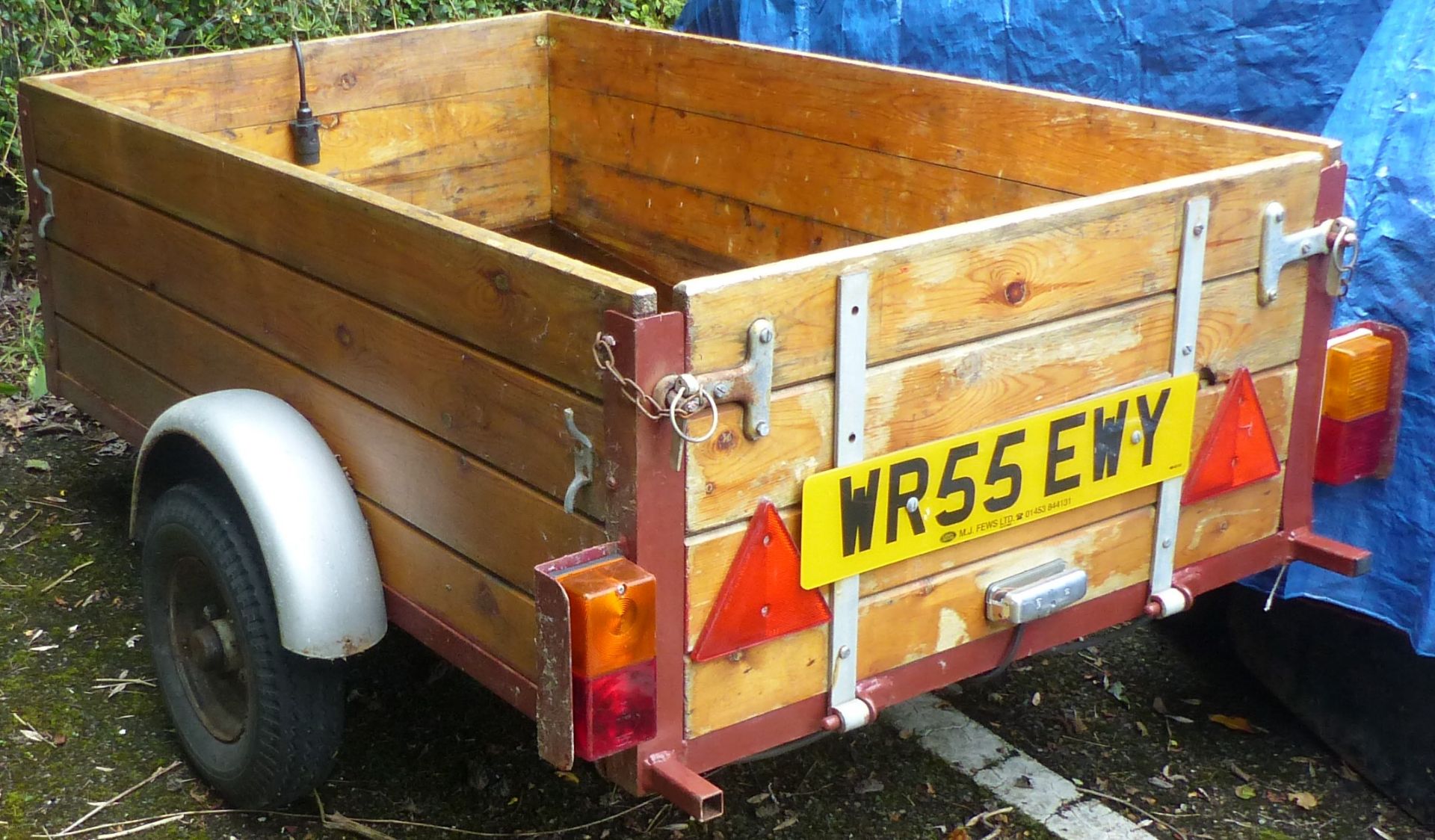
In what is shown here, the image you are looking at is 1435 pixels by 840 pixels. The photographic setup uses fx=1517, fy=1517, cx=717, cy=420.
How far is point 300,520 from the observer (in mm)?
2436

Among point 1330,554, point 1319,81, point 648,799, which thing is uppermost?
point 1319,81

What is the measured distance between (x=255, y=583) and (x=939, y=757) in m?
1.43

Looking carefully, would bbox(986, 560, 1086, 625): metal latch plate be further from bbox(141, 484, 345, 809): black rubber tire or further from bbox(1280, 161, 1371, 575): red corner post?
bbox(141, 484, 345, 809): black rubber tire

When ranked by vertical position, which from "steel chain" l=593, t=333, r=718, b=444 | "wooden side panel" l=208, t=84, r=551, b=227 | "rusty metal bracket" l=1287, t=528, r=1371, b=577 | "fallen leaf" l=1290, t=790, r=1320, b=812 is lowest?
"fallen leaf" l=1290, t=790, r=1320, b=812

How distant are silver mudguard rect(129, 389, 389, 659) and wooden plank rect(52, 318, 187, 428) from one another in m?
0.49

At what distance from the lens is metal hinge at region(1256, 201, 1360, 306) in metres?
2.41

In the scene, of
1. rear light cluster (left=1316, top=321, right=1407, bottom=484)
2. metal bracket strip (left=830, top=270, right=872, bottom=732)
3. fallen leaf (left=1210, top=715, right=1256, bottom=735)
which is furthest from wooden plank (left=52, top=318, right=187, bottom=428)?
fallen leaf (left=1210, top=715, right=1256, bottom=735)

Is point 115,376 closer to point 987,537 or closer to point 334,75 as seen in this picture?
point 334,75

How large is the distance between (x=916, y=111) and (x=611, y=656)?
194 cm

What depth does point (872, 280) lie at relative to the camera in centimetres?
202

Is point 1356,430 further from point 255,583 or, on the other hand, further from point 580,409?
point 255,583

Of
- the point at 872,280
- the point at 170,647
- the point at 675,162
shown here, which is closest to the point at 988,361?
the point at 872,280

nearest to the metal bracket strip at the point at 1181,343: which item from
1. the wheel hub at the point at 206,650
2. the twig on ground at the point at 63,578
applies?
the wheel hub at the point at 206,650

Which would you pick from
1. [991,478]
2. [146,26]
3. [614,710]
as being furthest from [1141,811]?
[146,26]
